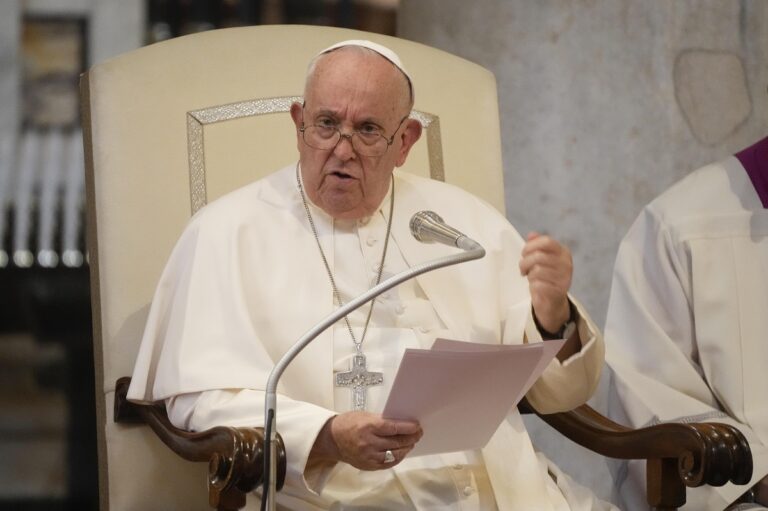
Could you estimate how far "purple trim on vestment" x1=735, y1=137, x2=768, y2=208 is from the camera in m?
3.84

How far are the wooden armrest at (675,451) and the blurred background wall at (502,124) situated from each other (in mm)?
1781

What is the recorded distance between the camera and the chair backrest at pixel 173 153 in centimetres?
327

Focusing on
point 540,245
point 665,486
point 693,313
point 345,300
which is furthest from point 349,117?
point 693,313

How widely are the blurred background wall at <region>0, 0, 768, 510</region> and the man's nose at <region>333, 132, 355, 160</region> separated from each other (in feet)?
4.96

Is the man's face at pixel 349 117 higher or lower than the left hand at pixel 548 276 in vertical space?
higher

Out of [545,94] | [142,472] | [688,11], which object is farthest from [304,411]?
[688,11]

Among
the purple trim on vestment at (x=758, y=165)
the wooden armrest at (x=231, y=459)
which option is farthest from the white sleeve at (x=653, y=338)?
the wooden armrest at (x=231, y=459)

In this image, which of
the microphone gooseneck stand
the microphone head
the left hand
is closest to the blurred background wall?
the left hand

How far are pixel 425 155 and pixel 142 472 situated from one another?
1.21 metres

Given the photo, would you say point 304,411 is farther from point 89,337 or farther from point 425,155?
point 89,337

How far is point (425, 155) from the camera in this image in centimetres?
373

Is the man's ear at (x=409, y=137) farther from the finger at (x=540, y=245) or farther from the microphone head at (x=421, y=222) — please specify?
the microphone head at (x=421, y=222)

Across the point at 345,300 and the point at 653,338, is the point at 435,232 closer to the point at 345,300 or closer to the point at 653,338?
the point at 345,300

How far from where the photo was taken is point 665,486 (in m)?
2.94
